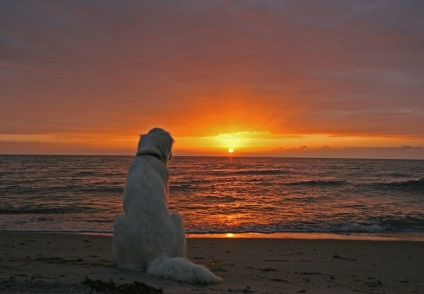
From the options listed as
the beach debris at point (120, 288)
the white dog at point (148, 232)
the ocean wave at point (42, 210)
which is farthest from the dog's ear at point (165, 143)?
the ocean wave at point (42, 210)

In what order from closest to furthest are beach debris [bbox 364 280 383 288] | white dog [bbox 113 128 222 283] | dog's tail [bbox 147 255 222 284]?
dog's tail [bbox 147 255 222 284], white dog [bbox 113 128 222 283], beach debris [bbox 364 280 383 288]

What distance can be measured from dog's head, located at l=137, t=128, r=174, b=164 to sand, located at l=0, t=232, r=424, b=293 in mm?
1753

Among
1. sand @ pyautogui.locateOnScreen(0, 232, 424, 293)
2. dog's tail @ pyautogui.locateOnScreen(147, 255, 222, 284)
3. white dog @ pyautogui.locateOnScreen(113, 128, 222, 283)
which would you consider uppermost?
white dog @ pyautogui.locateOnScreen(113, 128, 222, 283)

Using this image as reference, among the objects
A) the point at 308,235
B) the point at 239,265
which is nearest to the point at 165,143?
the point at 239,265

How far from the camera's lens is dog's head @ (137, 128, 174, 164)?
6.21m

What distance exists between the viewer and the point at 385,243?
391 inches

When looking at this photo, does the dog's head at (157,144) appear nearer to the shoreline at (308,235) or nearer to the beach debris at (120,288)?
the beach debris at (120,288)

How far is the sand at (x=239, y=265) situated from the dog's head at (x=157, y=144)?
69.0 inches

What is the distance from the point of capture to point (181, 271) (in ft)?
14.2

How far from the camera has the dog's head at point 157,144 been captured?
6207mm

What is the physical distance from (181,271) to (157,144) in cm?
255

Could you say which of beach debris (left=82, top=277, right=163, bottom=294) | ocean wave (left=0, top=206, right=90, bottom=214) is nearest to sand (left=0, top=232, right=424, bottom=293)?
beach debris (left=82, top=277, right=163, bottom=294)

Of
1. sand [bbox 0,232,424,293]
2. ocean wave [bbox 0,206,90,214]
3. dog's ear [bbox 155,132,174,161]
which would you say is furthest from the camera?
ocean wave [bbox 0,206,90,214]

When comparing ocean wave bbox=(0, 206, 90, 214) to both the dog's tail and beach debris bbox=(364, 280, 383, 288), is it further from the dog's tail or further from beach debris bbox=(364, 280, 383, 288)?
beach debris bbox=(364, 280, 383, 288)
